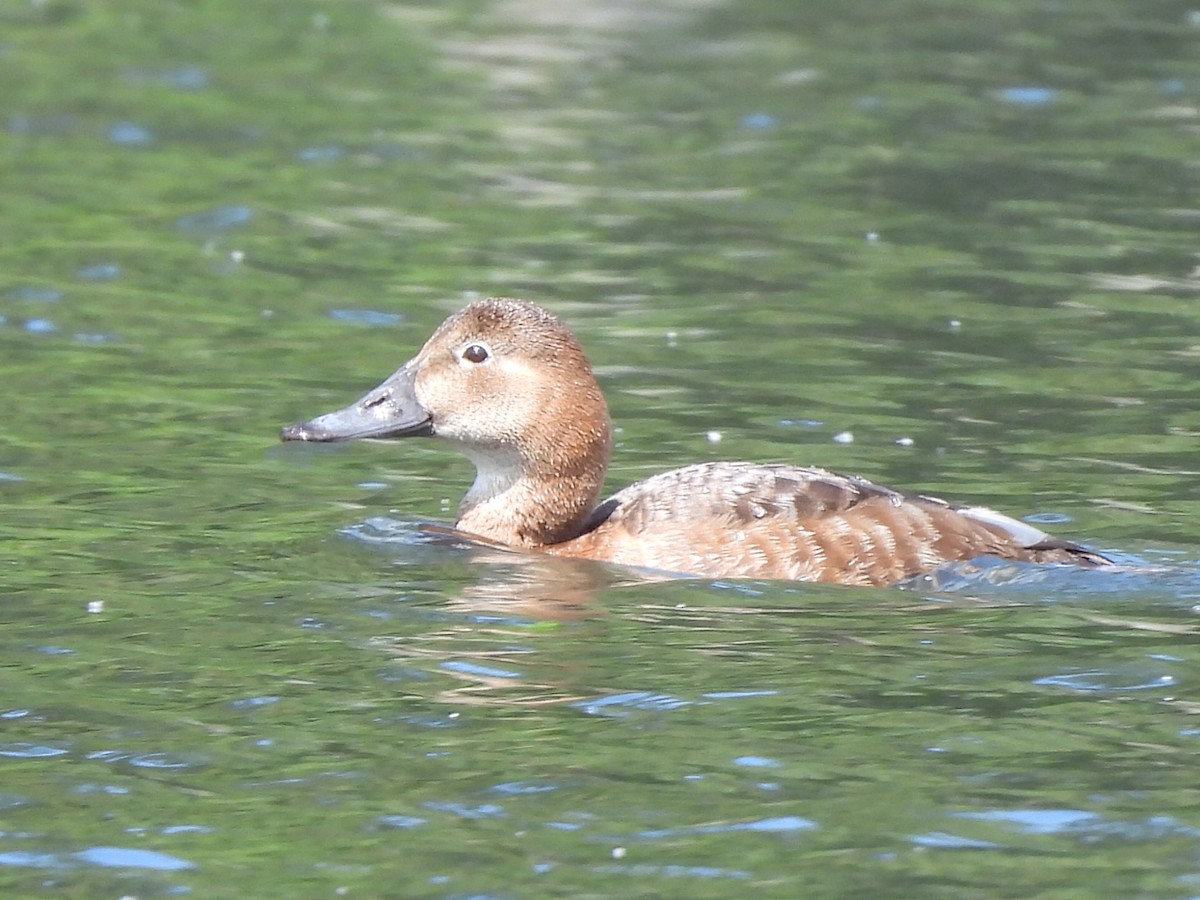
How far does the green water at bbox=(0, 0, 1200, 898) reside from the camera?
6352 mm

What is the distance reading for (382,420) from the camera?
9523mm

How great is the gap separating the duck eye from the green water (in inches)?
28.4

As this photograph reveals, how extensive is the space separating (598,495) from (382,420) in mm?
891

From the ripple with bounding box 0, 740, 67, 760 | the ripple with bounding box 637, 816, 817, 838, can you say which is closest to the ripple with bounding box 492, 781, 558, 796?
the ripple with bounding box 637, 816, 817, 838

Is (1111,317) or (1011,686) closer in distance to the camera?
(1011,686)

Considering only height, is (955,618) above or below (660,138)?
below

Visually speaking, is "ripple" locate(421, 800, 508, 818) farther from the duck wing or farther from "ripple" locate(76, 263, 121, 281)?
"ripple" locate(76, 263, 121, 281)

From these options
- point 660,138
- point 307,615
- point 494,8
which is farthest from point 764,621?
point 494,8

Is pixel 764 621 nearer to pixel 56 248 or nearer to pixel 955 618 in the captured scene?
pixel 955 618

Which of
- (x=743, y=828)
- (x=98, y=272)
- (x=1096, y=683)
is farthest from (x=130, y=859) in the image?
(x=98, y=272)

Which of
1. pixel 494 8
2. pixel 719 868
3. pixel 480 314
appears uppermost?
pixel 494 8

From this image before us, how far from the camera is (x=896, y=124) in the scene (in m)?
18.0

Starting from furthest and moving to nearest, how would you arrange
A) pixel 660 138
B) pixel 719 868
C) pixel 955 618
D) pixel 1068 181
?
pixel 660 138
pixel 1068 181
pixel 955 618
pixel 719 868

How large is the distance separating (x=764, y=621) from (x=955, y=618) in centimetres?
64
